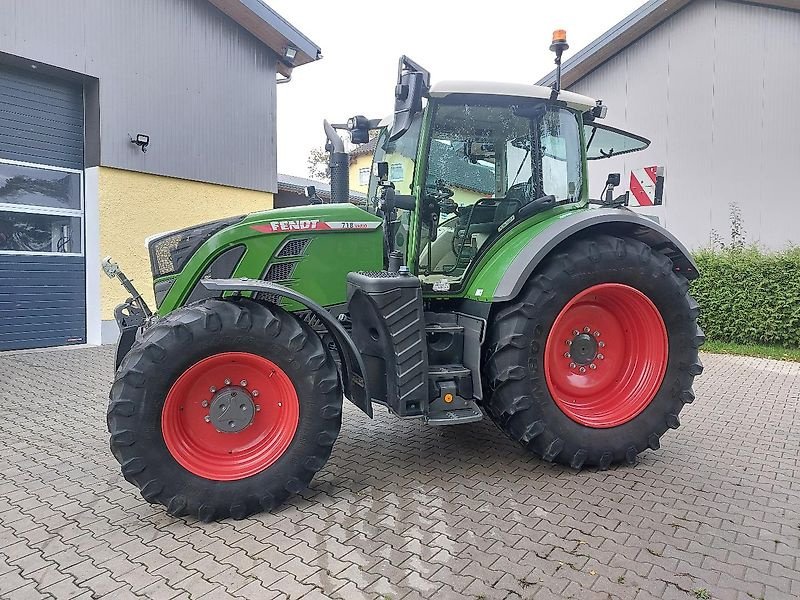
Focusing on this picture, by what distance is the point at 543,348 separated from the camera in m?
3.53

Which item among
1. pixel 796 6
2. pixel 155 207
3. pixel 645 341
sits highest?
pixel 796 6

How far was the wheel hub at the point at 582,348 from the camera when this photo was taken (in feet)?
12.6

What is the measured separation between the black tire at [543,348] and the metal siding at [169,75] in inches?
294

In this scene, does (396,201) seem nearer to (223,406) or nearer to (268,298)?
(268,298)

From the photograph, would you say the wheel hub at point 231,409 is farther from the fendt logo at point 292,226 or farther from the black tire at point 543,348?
the black tire at point 543,348

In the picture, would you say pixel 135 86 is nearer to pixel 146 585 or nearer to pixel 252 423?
pixel 252 423

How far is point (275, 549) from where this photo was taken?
2693 millimetres

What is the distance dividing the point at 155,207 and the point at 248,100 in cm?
276

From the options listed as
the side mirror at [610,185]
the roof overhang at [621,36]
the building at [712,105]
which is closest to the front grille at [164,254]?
the side mirror at [610,185]

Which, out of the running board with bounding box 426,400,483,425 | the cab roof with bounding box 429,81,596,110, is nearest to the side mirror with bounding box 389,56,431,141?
the cab roof with bounding box 429,81,596,110

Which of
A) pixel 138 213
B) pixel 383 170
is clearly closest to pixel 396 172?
pixel 383 170

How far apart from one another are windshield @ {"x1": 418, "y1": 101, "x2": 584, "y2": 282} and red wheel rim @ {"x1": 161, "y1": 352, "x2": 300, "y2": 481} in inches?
50.3

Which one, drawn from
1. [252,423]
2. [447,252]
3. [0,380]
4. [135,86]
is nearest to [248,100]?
[135,86]

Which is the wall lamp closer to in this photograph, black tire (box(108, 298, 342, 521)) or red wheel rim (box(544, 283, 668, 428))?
black tire (box(108, 298, 342, 521))
